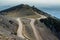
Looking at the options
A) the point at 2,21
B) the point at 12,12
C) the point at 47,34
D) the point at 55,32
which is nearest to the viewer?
the point at 2,21

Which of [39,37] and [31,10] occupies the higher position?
[31,10]

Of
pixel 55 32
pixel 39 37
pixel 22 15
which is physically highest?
pixel 22 15

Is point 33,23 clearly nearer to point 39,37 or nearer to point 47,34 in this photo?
point 47,34

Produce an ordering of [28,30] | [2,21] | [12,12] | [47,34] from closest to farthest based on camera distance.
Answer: [2,21] → [28,30] → [47,34] → [12,12]

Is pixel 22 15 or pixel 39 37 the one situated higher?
pixel 22 15

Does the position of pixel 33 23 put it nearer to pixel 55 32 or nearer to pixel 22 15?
pixel 55 32

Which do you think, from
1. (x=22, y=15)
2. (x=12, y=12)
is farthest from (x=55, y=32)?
(x=12, y=12)

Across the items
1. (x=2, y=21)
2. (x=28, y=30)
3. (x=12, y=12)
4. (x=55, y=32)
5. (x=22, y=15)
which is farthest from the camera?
(x=12, y=12)

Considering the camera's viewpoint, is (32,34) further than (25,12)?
No

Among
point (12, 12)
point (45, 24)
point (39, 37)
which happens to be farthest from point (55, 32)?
point (12, 12)
